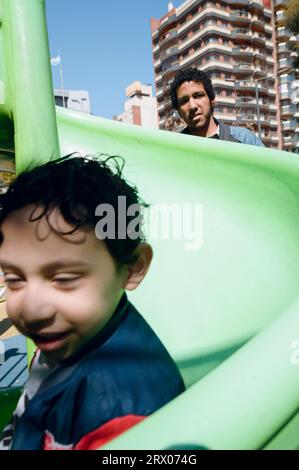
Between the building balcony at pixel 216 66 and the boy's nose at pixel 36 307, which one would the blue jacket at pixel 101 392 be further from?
the building balcony at pixel 216 66

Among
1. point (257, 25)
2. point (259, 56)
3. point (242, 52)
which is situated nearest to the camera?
point (242, 52)

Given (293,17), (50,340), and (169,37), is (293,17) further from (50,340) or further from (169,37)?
(169,37)

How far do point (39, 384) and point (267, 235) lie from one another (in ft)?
2.29

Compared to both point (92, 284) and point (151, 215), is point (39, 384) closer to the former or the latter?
point (92, 284)

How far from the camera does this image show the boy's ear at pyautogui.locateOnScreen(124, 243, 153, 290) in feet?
2.97

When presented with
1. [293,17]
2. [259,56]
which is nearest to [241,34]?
[259,56]

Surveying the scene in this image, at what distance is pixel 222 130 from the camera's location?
161cm

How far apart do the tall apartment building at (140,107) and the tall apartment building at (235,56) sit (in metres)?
1.63

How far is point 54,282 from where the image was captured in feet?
2.54

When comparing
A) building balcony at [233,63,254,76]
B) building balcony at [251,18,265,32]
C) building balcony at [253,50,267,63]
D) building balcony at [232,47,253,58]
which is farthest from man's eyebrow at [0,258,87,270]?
building balcony at [251,18,265,32]

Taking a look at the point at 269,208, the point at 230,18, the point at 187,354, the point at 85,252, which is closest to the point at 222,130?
the point at 269,208

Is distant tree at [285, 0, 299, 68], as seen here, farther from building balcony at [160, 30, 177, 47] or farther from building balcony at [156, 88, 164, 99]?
building balcony at [160, 30, 177, 47]

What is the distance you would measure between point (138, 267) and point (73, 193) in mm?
223

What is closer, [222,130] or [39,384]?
[39,384]
